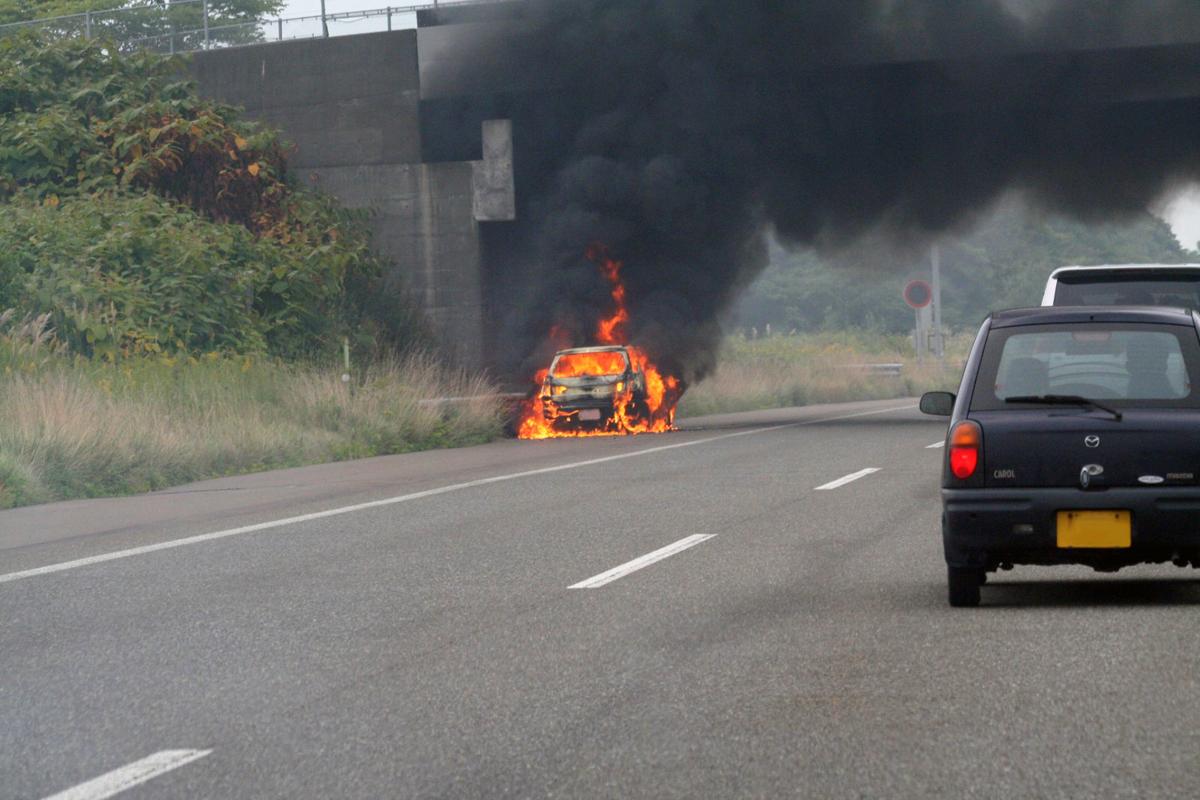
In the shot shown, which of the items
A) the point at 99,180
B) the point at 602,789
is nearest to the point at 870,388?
the point at 99,180

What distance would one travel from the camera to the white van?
13.7 meters

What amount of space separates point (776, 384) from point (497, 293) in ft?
47.6

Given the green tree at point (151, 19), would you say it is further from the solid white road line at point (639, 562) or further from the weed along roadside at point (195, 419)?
the solid white road line at point (639, 562)

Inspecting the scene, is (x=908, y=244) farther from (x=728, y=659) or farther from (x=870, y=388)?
(x=728, y=659)

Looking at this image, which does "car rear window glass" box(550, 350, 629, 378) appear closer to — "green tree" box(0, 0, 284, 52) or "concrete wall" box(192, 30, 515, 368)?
"concrete wall" box(192, 30, 515, 368)

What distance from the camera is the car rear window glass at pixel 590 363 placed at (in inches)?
1152

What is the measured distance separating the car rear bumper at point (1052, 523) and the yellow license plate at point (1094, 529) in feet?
0.09

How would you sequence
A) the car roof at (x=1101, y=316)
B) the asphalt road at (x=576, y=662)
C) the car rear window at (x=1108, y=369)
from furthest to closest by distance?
the car roof at (x=1101, y=316) < the car rear window at (x=1108, y=369) < the asphalt road at (x=576, y=662)

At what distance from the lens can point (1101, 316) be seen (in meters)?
8.98

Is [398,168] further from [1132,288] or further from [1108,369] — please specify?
[1108,369]

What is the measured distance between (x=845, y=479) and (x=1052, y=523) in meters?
8.87

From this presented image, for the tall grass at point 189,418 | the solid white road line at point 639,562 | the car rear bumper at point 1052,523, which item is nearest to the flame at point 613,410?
the tall grass at point 189,418

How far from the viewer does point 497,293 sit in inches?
1393

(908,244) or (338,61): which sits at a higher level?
(338,61)
